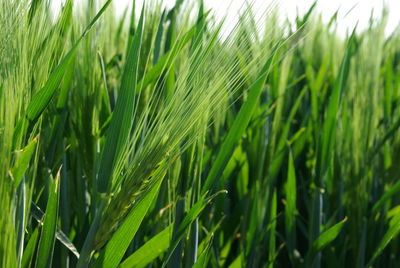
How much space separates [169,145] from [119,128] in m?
0.06

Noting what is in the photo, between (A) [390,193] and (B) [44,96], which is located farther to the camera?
(A) [390,193]

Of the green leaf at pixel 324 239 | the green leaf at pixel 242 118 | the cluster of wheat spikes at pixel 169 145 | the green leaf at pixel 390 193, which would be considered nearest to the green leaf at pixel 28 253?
the cluster of wheat spikes at pixel 169 145

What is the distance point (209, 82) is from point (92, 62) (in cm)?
29

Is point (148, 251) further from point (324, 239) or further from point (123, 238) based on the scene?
point (324, 239)

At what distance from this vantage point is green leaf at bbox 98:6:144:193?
0.66 meters

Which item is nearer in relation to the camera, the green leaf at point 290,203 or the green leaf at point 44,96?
the green leaf at point 44,96

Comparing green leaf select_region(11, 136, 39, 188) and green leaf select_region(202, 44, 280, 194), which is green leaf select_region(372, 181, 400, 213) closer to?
green leaf select_region(202, 44, 280, 194)

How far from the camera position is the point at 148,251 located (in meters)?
0.78

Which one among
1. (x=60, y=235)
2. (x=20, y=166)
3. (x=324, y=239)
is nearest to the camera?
(x=20, y=166)

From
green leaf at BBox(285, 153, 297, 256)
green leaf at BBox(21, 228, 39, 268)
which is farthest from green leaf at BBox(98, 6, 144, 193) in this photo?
green leaf at BBox(285, 153, 297, 256)

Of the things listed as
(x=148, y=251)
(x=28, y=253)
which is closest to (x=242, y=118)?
(x=148, y=251)

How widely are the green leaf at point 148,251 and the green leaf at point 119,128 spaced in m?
0.13

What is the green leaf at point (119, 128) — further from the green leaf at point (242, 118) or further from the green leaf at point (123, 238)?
the green leaf at point (242, 118)

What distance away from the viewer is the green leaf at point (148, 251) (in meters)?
0.77
